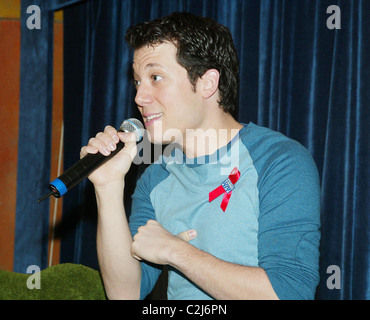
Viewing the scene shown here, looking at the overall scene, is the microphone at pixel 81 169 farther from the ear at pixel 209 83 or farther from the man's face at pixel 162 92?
the ear at pixel 209 83

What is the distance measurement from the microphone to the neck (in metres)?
0.19

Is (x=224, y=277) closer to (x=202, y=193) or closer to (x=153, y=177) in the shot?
(x=202, y=193)

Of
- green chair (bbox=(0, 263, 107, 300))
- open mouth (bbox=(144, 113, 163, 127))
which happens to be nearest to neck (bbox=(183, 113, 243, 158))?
open mouth (bbox=(144, 113, 163, 127))

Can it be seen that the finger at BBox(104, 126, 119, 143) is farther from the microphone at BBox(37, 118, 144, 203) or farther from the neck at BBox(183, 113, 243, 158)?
the neck at BBox(183, 113, 243, 158)

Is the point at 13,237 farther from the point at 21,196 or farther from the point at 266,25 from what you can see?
the point at 266,25

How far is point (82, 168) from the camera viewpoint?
1.25 meters

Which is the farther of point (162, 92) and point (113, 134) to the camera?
point (162, 92)

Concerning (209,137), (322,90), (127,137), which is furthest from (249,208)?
(322,90)

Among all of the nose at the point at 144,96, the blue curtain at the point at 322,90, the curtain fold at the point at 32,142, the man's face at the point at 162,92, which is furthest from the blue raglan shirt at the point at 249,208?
the curtain fold at the point at 32,142

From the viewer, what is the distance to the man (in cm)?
117

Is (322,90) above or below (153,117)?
above

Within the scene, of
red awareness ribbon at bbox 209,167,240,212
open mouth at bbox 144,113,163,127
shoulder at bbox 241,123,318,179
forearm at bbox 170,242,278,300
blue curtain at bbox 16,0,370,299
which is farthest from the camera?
blue curtain at bbox 16,0,370,299

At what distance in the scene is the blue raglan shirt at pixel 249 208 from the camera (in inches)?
45.7

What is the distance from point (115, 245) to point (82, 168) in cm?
35
